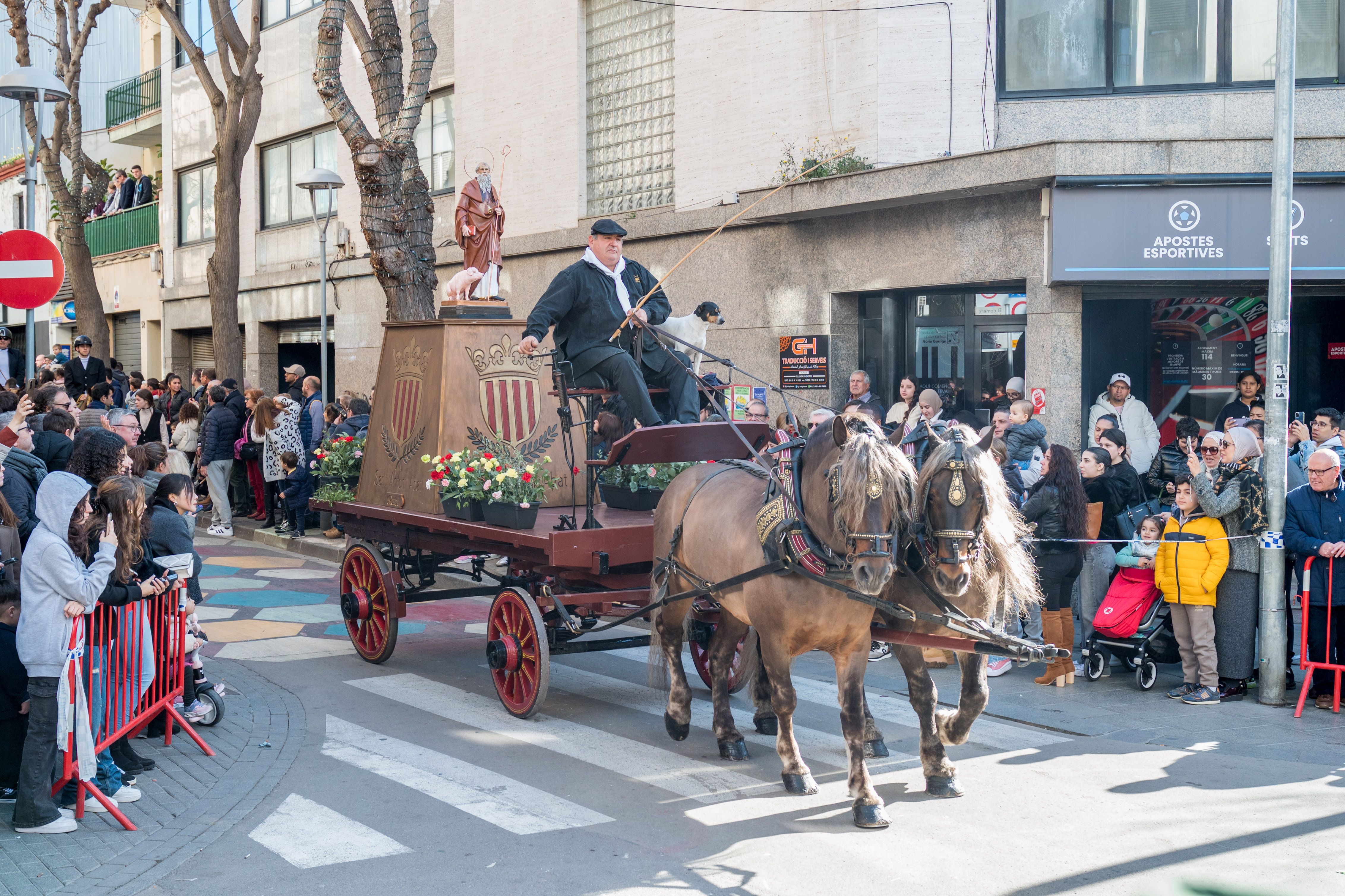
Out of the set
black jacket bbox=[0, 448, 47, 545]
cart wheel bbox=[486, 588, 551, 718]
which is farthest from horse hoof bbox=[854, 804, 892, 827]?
black jacket bbox=[0, 448, 47, 545]

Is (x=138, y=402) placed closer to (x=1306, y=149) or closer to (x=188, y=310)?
(x=188, y=310)

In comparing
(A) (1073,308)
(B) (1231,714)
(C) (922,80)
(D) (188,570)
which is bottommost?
(B) (1231,714)

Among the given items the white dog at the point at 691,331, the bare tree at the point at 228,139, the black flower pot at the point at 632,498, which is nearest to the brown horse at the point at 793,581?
the black flower pot at the point at 632,498

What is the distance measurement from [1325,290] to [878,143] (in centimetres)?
467

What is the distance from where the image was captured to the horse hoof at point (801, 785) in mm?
6156

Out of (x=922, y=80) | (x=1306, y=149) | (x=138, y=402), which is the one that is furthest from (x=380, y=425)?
(x=138, y=402)

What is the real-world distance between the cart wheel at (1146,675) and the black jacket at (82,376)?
15603mm

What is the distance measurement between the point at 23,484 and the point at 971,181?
8663mm

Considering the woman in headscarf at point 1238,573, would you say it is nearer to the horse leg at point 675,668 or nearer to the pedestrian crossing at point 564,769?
the pedestrian crossing at point 564,769

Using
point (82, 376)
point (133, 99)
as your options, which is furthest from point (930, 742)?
point (133, 99)

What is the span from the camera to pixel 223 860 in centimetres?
537

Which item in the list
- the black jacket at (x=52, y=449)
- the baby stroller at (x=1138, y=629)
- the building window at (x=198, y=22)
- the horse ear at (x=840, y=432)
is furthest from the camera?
the building window at (x=198, y=22)

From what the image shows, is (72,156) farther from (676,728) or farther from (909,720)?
(909,720)

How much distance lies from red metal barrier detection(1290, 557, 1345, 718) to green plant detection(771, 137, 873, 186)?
666cm
